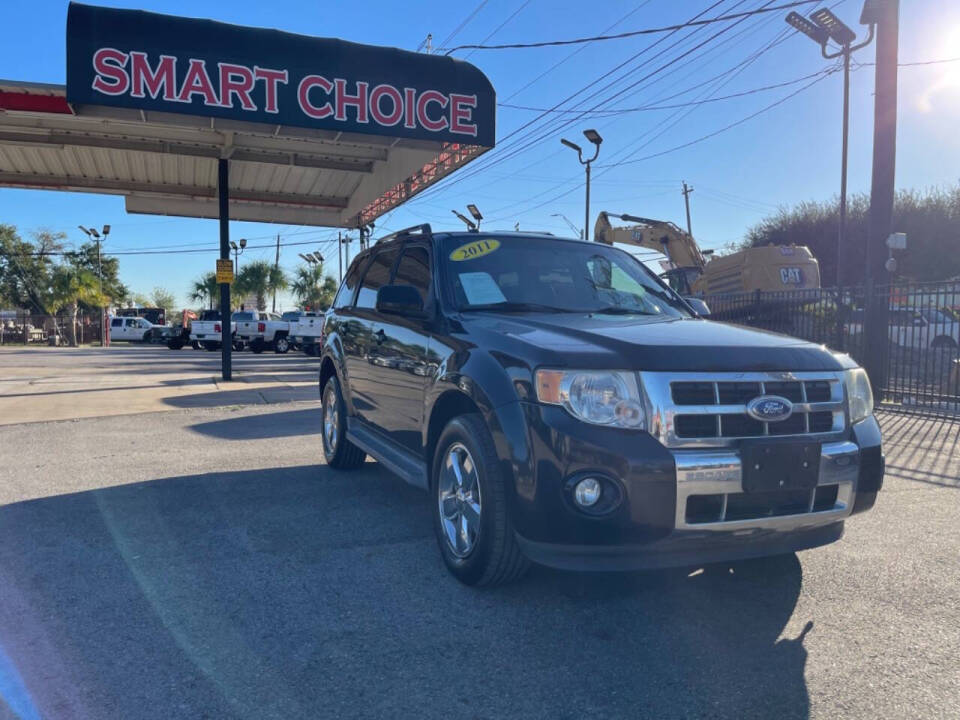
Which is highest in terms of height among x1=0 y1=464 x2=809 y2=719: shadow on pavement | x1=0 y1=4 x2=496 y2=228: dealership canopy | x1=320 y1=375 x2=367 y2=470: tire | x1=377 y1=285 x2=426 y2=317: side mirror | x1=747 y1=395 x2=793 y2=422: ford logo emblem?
x1=0 y1=4 x2=496 y2=228: dealership canopy

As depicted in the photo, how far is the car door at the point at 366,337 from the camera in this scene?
214 inches

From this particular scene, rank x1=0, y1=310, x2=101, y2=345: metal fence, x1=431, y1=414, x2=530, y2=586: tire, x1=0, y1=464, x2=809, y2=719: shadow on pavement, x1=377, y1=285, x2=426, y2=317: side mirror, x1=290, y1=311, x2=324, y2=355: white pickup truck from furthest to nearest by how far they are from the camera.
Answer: x1=0, y1=310, x2=101, y2=345: metal fence → x1=290, y1=311, x2=324, y2=355: white pickup truck → x1=377, y1=285, x2=426, y2=317: side mirror → x1=431, y1=414, x2=530, y2=586: tire → x1=0, y1=464, x2=809, y2=719: shadow on pavement

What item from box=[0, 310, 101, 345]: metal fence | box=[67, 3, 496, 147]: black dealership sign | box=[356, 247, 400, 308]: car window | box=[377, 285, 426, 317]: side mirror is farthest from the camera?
box=[0, 310, 101, 345]: metal fence

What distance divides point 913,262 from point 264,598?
43.9 meters

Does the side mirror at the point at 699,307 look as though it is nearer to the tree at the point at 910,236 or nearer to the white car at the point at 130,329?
the tree at the point at 910,236

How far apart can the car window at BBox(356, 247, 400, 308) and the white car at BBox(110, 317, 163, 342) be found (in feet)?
157

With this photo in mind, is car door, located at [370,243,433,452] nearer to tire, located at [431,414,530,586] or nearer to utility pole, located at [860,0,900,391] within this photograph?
tire, located at [431,414,530,586]

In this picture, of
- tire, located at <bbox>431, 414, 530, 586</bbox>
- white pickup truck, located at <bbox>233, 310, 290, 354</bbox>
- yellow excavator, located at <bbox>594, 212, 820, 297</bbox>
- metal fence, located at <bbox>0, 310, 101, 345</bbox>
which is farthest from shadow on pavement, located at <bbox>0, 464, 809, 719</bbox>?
metal fence, located at <bbox>0, 310, 101, 345</bbox>

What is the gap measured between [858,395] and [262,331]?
102 ft

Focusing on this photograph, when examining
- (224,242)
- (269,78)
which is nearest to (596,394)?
(269,78)

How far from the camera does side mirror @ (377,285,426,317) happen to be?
4418 mm

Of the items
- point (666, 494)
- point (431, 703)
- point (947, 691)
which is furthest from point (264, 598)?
point (947, 691)

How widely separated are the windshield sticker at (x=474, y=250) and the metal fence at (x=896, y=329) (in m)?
6.62

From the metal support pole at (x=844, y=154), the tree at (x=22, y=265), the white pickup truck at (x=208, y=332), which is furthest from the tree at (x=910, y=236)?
A: the tree at (x=22, y=265)
